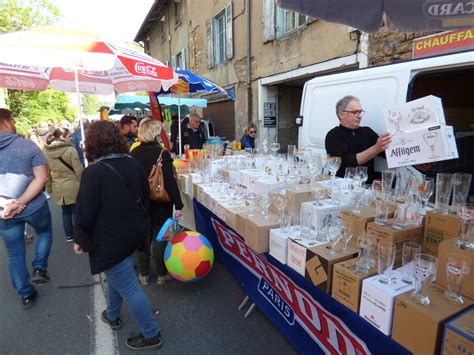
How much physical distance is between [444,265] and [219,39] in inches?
484

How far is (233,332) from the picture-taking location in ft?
8.34

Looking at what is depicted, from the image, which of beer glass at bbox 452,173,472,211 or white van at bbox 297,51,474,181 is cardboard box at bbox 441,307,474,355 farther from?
white van at bbox 297,51,474,181

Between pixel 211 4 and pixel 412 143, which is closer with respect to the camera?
pixel 412 143

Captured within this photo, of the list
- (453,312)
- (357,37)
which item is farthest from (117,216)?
(357,37)

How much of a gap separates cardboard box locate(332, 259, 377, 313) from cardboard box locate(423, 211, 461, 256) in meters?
0.34

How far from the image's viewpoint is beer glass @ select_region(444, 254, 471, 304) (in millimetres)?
1179

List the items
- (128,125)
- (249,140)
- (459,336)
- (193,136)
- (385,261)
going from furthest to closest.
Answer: (249,140) < (193,136) < (128,125) < (385,261) < (459,336)

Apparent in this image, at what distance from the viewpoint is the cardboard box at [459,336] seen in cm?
99

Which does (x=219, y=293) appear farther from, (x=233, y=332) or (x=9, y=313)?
(x=9, y=313)

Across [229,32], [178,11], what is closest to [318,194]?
[229,32]

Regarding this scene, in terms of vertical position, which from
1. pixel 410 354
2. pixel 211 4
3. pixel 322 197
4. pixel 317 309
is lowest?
pixel 317 309

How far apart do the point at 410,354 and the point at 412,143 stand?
1.60 metres

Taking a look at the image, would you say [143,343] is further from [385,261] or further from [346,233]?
[385,261]

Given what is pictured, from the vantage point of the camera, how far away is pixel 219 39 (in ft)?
39.5
